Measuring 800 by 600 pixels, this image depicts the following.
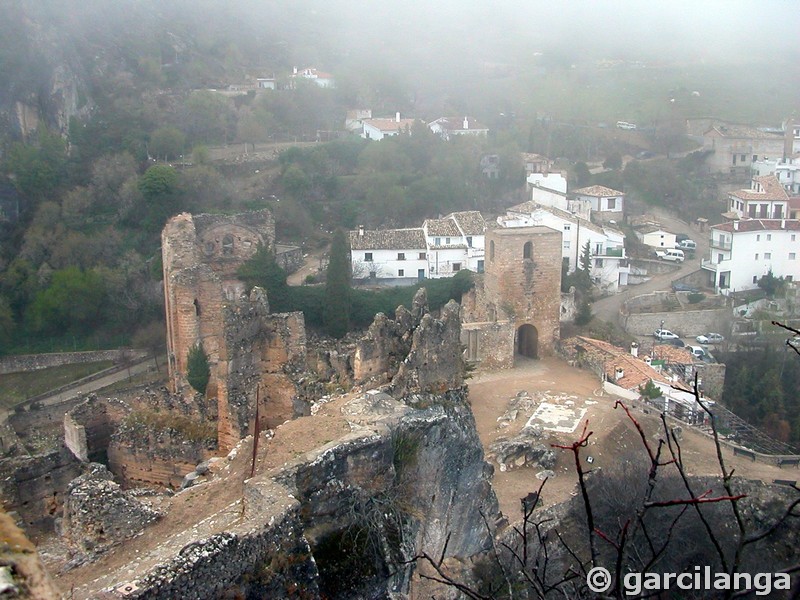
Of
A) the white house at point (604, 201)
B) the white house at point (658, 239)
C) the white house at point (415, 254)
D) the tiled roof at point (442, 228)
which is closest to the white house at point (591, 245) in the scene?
the tiled roof at point (442, 228)

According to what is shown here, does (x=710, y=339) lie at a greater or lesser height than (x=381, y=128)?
lesser

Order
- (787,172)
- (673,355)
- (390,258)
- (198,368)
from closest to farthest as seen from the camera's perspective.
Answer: (198,368) < (673,355) < (390,258) < (787,172)

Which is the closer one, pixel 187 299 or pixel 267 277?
pixel 187 299

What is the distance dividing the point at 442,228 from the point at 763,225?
41.7 ft

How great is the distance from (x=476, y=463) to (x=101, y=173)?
29064mm

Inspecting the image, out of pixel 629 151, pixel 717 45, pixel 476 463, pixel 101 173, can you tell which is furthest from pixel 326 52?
pixel 476 463

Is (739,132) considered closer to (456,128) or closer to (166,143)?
(456,128)

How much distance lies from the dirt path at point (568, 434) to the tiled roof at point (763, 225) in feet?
45.2

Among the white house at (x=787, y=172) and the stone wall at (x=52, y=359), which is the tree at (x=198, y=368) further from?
the white house at (x=787, y=172)

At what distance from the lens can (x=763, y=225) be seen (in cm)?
3444

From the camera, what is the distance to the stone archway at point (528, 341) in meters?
25.6

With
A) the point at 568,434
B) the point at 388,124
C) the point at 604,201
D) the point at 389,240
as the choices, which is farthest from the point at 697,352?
the point at 388,124

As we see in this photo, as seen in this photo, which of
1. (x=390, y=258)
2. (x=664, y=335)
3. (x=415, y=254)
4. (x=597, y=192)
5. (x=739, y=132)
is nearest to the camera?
(x=664, y=335)

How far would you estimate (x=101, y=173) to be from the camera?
3506 cm
